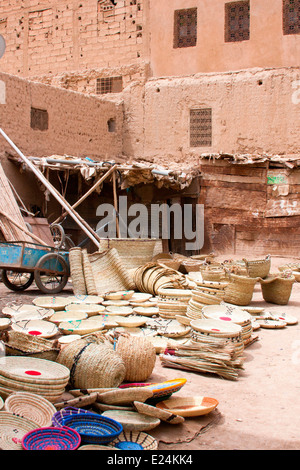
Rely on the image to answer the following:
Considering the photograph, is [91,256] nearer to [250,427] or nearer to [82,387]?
[82,387]

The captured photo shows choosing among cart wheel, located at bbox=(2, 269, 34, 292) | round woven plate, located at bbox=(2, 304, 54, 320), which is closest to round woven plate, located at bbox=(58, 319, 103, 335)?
round woven plate, located at bbox=(2, 304, 54, 320)

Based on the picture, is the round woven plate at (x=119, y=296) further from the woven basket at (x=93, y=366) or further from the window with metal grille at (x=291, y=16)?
the window with metal grille at (x=291, y=16)

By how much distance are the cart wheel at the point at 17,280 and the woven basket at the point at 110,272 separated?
1.03 m

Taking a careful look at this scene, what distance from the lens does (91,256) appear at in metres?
7.91

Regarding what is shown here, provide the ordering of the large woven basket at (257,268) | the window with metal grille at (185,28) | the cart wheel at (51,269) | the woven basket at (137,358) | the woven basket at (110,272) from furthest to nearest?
the window with metal grille at (185,28)
the woven basket at (110,272)
the large woven basket at (257,268)
the cart wheel at (51,269)
the woven basket at (137,358)

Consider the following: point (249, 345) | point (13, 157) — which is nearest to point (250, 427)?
point (249, 345)

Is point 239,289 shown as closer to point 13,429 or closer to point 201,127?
point 13,429

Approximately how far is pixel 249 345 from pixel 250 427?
6.85 feet

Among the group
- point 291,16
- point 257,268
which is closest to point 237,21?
point 291,16

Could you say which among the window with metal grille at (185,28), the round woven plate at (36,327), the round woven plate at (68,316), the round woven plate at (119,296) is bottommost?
the round woven plate at (119,296)

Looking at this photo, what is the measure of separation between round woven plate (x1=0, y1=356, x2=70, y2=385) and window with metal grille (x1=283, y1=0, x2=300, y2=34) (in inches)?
484

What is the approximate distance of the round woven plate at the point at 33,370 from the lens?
3256 mm

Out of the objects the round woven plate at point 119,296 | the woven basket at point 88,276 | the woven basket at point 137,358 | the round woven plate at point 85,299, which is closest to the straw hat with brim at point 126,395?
the woven basket at point 137,358

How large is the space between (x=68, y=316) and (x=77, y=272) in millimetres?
1725
